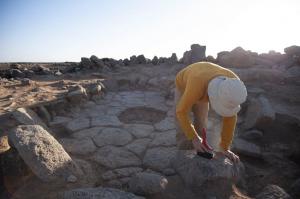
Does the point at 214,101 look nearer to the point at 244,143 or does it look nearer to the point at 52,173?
the point at 52,173

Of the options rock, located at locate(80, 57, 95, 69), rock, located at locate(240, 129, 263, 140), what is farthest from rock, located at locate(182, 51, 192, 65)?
rock, located at locate(240, 129, 263, 140)

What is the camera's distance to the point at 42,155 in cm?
314

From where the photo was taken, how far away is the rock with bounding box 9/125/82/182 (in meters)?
A: 3.04

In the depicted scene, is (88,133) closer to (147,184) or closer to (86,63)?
(147,184)

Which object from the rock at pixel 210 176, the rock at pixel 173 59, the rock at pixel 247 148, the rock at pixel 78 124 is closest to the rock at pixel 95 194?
the rock at pixel 210 176

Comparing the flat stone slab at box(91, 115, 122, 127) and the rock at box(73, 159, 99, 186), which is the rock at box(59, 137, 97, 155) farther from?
the flat stone slab at box(91, 115, 122, 127)

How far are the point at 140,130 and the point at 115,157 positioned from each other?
1122 mm

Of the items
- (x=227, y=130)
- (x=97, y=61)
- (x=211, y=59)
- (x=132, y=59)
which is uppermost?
(x=211, y=59)

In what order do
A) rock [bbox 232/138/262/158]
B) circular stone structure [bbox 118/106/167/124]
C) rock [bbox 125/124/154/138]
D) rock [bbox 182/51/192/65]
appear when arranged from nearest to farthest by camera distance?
rock [bbox 232/138/262/158], rock [bbox 125/124/154/138], circular stone structure [bbox 118/106/167/124], rock [bbox 182/51/192/65]

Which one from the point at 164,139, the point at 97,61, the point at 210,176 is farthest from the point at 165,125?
Result: the point at 97,61

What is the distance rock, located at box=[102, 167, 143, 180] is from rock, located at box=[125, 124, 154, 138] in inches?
45.3

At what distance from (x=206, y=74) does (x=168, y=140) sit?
6.53ft

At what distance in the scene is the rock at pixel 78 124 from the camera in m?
5.04

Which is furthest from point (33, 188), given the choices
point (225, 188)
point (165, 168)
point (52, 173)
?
point (225, 188)
